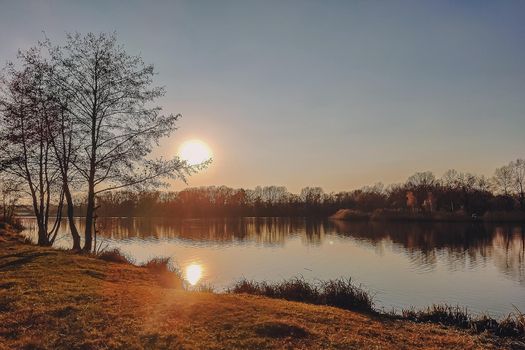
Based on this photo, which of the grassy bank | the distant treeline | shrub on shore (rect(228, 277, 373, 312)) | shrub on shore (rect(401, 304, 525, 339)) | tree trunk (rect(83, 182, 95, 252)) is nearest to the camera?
the grassy bank

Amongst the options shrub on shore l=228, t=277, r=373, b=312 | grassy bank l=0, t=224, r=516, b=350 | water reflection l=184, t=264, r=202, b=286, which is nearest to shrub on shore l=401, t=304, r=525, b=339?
grassy bank l=0, t=224, r=516, b=350

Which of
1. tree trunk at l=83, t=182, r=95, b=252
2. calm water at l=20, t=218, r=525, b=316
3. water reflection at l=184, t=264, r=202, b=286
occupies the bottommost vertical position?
calm water at l=20, t=218, r=525, b=316

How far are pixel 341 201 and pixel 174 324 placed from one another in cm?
13276

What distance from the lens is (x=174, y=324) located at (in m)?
8.59

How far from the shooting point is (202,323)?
8.82m

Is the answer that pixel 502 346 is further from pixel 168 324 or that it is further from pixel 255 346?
pixel 168 324

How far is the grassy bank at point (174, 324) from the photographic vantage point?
25.3 ft

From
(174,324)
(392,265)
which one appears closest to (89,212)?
(174,324)

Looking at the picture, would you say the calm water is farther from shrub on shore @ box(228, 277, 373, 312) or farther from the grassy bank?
the grassy bank

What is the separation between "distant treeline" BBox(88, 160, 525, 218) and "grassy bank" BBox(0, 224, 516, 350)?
206 ft

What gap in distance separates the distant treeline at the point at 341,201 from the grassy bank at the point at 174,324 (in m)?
62.8

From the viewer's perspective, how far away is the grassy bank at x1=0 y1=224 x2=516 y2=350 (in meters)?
7.71

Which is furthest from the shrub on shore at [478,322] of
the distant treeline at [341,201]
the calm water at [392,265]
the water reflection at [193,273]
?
the distant treeline at [341,201]

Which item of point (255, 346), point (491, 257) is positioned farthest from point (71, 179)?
point (491, 257)
